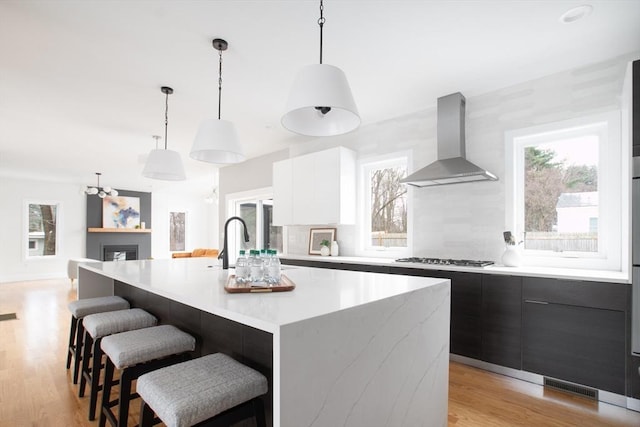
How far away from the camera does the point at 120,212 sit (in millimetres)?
9492

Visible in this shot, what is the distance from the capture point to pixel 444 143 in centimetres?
338

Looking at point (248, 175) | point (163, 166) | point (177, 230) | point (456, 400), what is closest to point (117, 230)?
point (177, 230)

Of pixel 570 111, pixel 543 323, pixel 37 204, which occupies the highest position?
pixel 570 111

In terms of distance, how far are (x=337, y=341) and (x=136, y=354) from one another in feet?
3.51

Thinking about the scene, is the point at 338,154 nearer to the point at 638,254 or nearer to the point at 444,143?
the point at 444,143

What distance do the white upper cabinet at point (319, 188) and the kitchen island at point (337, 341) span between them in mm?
2162

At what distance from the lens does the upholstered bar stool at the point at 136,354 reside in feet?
5.13

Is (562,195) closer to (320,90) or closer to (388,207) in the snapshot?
(388,207)

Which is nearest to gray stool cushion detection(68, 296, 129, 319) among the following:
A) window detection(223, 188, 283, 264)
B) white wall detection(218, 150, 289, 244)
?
window detection(223, 188, 283, 264)

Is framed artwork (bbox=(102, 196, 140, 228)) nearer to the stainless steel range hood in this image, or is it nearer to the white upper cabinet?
the white upper cabinet

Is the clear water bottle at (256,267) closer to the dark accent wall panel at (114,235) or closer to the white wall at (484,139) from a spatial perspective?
the white wall at (484,139)

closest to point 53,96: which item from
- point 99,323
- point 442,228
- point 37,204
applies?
point 99,323

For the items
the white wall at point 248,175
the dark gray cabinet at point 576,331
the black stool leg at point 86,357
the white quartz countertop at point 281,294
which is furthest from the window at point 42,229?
the dark gray cabinet at point 576,331

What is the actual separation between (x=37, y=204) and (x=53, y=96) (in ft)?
21.7
